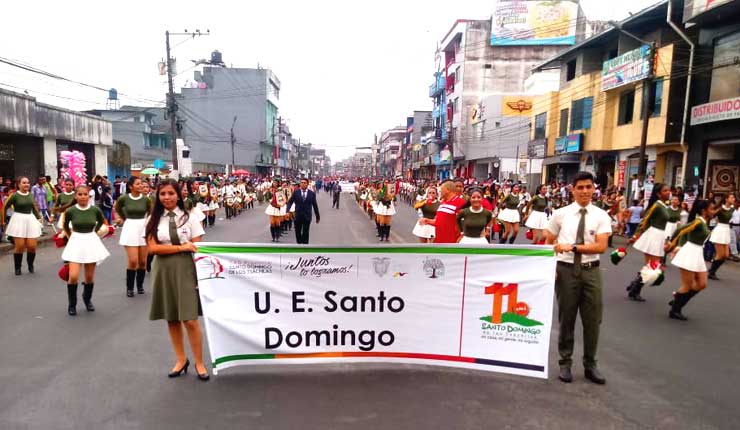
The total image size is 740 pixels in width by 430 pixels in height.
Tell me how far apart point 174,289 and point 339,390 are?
1725 mm

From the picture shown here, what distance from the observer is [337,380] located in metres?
4.33

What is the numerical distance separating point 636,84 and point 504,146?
20.1 meters

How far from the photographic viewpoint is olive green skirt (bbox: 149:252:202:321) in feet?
13.9

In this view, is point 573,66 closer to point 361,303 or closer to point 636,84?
point 636,84

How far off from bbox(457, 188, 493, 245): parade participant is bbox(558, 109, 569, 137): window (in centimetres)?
2521

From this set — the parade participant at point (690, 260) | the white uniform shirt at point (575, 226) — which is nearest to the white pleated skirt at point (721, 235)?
the parade participant at point (690, 260)

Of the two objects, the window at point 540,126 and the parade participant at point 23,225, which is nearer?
the parade participant at point 23,225

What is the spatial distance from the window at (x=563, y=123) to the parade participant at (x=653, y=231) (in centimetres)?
2314

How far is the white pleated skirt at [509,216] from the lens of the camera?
13359 mm

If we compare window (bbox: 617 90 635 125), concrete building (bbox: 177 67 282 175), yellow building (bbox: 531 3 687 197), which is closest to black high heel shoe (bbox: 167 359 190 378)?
yellow building (bbox: 531 3 687 197)

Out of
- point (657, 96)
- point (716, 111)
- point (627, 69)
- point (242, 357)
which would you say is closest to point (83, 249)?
point (242, 357)

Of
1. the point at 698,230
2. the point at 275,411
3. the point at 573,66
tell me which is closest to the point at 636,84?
the point at 573,66

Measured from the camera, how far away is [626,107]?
23750 millimetres

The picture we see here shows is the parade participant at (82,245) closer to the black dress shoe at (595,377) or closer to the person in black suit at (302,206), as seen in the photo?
the person in black suit at (302,206)
